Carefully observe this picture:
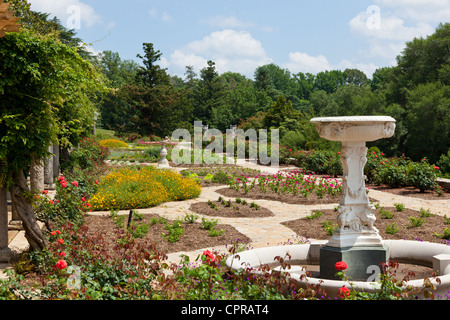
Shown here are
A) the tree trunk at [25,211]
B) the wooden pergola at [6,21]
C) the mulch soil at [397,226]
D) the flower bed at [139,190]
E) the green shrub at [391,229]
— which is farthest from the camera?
the flower bed at [139,190]

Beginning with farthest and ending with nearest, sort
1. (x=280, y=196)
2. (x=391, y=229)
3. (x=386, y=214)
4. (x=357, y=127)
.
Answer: (x=280, y=196)
(x=386, y=214)
(x=391, y=229)
(x=357, y=127)

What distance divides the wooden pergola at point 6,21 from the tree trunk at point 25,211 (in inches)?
69.6

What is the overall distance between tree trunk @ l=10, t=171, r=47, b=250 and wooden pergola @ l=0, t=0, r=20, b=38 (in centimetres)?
177

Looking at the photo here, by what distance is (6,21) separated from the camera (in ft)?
17.4

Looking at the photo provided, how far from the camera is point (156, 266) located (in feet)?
13.5

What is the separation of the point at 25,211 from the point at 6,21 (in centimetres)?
233

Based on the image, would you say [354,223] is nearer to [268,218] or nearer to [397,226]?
[397,226]

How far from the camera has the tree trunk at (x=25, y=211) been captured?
5867 mm

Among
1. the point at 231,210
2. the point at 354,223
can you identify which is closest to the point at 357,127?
the point at 354,223

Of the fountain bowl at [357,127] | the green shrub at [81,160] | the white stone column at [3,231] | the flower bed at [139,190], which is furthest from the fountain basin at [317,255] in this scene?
the green shrub at [81,160]

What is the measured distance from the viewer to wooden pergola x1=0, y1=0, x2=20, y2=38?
5194 millimetres

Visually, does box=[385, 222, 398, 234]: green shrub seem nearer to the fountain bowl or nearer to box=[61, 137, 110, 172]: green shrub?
the fountain bowl

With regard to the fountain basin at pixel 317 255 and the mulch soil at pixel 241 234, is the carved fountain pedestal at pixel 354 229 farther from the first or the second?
the mulch soil at pixel 241 234
